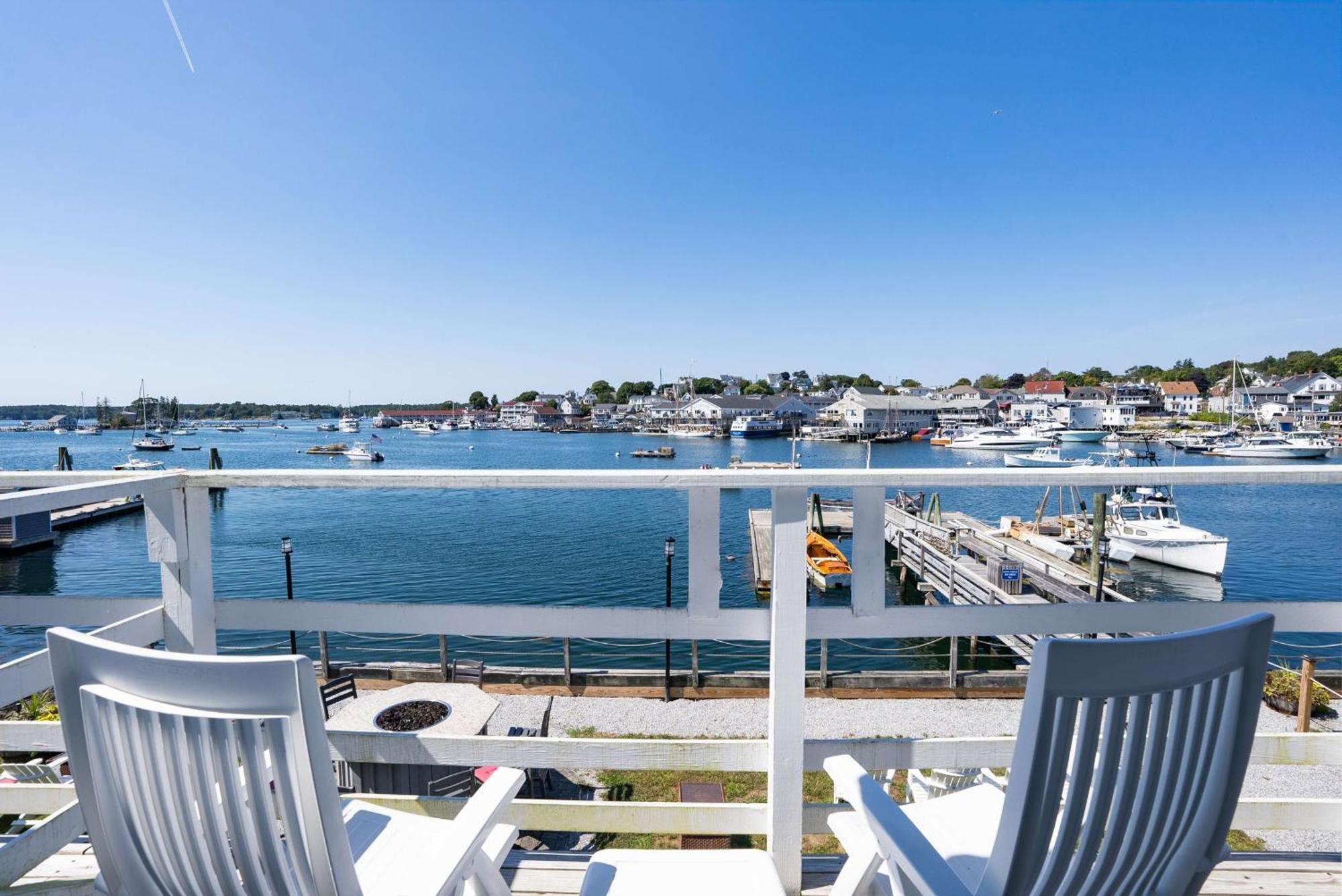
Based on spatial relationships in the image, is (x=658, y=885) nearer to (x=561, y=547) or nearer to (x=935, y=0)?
(x=935, y=0)

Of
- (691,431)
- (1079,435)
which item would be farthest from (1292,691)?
(691,431)

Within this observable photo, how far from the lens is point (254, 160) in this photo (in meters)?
9.80

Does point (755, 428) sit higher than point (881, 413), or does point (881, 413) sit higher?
point (881, 413)

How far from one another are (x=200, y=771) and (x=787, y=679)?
3.69ft

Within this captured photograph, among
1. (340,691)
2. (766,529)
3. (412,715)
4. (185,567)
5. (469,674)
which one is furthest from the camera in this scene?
(766,529)

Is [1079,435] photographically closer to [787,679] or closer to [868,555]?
[868,555]

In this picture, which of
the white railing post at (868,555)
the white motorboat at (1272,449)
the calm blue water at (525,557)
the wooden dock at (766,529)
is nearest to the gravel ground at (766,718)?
the calm blue water at (525,557)

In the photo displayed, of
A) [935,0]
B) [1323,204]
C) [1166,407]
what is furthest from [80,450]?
[1166,407]

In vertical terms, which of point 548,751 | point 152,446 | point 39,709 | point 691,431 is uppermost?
point 548,751

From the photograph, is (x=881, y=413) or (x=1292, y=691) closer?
(x=1292, y=691)

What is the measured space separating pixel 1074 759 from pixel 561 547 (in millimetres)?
21028

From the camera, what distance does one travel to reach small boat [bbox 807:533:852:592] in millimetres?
15539

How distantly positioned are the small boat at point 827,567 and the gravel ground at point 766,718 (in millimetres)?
7173

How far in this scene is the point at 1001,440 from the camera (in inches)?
2072
